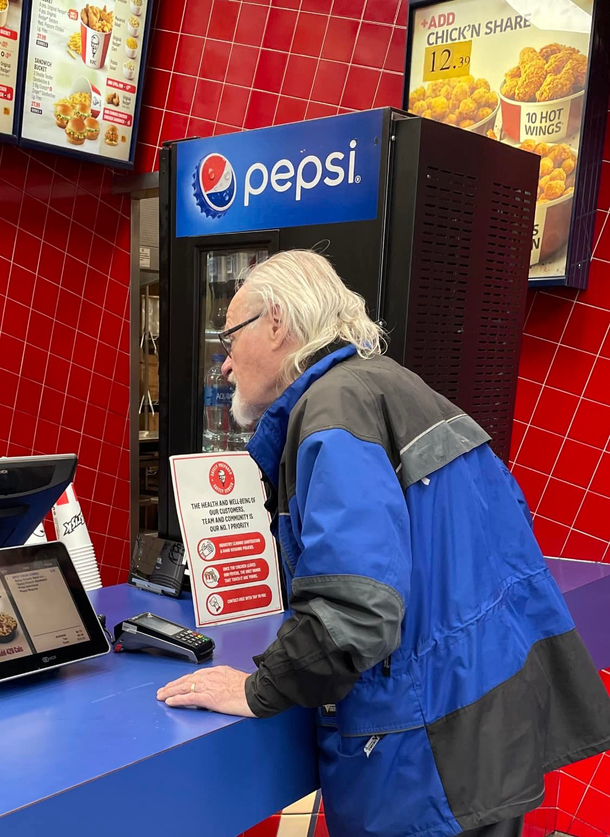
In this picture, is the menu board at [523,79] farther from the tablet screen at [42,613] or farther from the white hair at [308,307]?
the tablet screen at [42,613]

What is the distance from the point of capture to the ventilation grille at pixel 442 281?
2.19 metres

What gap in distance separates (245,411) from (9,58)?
3.06 m

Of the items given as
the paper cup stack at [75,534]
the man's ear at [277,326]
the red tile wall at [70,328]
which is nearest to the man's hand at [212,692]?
the man's ear at [277,326]

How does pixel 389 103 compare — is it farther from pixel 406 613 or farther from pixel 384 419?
pixel 406 613

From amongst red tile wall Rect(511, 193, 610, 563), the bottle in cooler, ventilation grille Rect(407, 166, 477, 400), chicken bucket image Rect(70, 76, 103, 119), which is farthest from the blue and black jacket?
chicken bucket image Rect(70, 76, 103, 119)

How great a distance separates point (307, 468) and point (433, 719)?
19.4 inches

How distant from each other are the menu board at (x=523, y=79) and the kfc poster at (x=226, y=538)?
150 centimetres

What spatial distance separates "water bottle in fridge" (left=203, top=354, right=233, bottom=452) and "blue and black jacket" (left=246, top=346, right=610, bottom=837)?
3.43 ft

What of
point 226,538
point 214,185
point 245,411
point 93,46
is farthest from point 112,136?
point 245,411

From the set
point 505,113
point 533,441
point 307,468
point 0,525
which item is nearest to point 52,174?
point 505,113

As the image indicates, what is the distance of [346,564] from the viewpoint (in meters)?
1.33

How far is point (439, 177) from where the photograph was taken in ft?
7.25

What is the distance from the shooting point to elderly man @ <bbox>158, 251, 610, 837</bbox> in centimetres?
136

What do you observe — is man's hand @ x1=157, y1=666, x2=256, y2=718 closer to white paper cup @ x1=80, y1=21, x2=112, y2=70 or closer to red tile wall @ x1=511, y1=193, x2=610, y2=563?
red tile wall @ x1=511, y1=193, x2=610, y2=563
